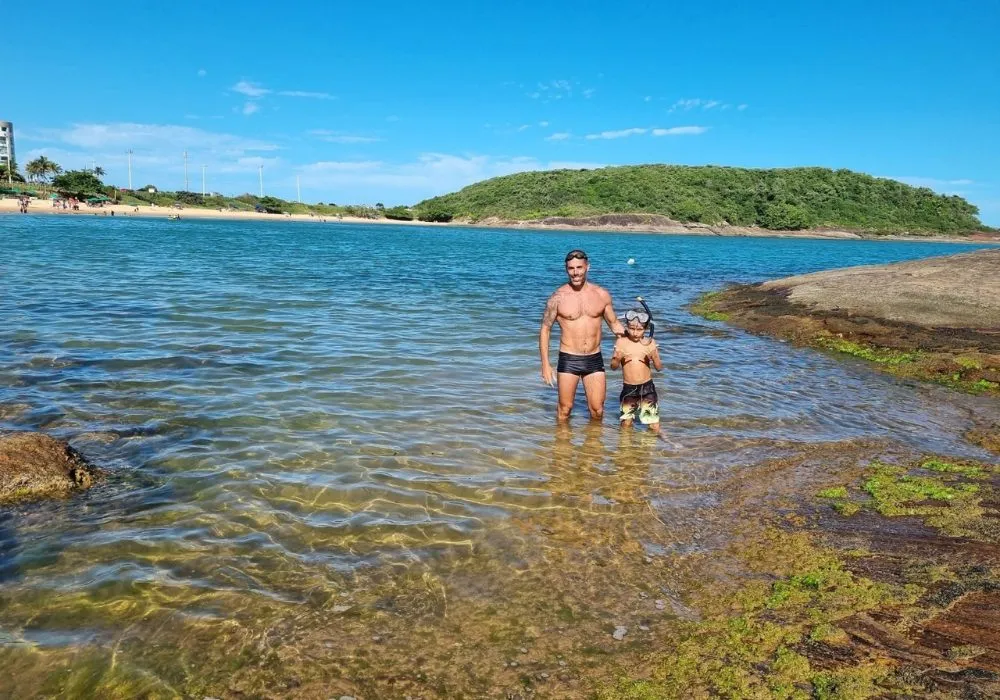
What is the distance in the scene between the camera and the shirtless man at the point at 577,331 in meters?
8.15

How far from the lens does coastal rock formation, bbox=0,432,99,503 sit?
217 inches

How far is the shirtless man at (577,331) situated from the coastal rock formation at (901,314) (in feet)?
23.6

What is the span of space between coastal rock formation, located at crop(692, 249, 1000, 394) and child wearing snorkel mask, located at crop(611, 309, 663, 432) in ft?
21.5

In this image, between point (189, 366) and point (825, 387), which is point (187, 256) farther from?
point (825, 387)

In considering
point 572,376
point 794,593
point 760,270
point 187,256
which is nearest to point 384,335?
point 572,376

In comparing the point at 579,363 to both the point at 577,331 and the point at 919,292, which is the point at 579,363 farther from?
the point at 919,292

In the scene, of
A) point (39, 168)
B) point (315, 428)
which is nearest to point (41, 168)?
point (39, 168)

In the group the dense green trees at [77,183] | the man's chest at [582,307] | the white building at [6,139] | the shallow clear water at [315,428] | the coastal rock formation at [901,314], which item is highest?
the white building at [6,139]

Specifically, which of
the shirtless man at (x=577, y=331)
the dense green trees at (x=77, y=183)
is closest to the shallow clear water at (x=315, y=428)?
the shirtless man at (x=577, y=331)

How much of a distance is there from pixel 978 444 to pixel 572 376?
5.22 m

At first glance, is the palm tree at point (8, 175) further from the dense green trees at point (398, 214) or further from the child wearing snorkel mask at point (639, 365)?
the child wearing snorkel mask at point (639, 365)

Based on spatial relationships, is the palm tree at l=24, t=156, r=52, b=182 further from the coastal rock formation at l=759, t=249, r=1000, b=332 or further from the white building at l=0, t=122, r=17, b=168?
the coastal rock formation at l=759, t=249, r=1000, b=332

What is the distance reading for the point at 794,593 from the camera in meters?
4.20

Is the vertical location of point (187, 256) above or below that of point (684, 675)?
above
